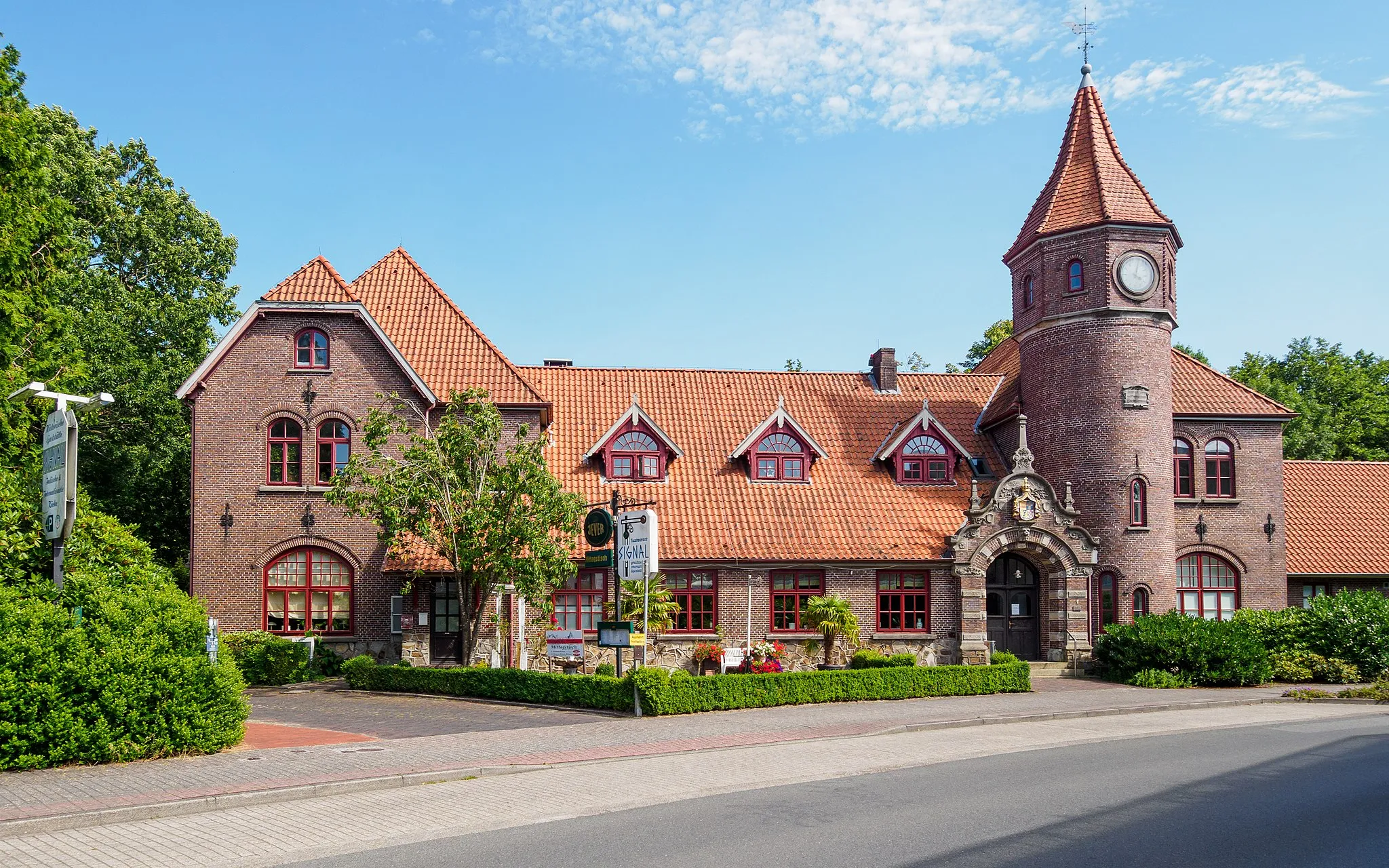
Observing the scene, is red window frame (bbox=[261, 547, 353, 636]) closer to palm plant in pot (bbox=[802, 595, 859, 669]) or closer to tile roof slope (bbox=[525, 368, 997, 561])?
tile roof slope (bbox=[525, 368, 997, 561])

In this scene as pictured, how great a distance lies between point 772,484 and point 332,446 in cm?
1164

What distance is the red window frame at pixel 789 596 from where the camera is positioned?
96.1 feet

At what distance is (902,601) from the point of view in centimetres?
2962

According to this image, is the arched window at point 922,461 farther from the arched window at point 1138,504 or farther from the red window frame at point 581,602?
the red window frame at point 581,602

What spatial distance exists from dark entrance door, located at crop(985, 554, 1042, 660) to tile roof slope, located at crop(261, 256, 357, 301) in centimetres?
1875

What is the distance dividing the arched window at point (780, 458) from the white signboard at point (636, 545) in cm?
1004

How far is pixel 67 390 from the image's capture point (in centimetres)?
2859

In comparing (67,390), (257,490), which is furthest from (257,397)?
(67,390)

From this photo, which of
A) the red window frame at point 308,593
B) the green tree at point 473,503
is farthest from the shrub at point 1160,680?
the red window frame at point 308,593

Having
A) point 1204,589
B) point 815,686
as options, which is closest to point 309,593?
point 815,686

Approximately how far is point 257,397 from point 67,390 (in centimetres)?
475

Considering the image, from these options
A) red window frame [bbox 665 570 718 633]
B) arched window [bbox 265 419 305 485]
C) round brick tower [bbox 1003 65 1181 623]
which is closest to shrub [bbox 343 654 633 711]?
arched window [bbox 265 419 305 485]

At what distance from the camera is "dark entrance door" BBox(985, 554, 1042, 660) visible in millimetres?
30938

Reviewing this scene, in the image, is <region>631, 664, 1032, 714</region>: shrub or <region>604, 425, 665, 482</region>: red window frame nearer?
<region>631, 664, 1032, 714</region>: shrub
